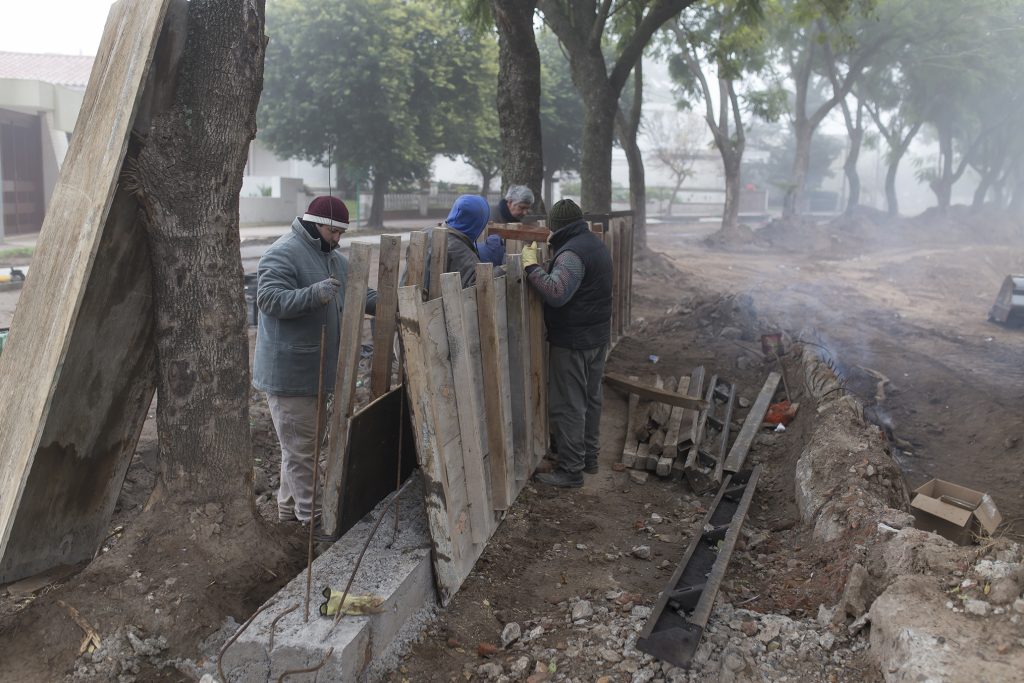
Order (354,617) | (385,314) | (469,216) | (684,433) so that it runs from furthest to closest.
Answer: (684,433), (469,216), (385,314), (354,617)

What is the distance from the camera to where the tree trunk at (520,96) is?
9.16m

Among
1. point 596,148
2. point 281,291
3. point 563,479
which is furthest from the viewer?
point 596,148

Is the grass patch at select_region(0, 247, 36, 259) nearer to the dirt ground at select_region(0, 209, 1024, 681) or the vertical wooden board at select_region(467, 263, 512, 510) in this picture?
the dirt ground at select_region(0, 209, 1024, 681)

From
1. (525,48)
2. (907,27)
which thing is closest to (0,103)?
(525,48)

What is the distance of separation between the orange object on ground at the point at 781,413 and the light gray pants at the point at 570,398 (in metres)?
2.78

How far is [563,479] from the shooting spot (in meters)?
5.82

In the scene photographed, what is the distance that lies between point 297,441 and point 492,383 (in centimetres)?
116

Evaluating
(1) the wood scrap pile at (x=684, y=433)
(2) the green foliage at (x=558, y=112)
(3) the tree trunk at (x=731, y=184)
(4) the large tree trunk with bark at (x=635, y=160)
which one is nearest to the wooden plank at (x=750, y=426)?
(1) the wood scrap pile at (x=684, y=433)

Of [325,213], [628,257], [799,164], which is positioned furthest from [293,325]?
[799,164]

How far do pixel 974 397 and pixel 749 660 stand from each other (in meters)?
7.43

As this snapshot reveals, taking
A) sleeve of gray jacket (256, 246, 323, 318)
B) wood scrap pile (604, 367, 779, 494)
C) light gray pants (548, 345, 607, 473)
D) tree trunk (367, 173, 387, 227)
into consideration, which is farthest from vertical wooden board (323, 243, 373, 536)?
tree trunk (367, 173, 387, 227)

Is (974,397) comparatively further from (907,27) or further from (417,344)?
(907,27)

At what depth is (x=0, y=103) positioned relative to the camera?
21.6 metres

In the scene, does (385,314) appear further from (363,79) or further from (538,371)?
(363,79)
